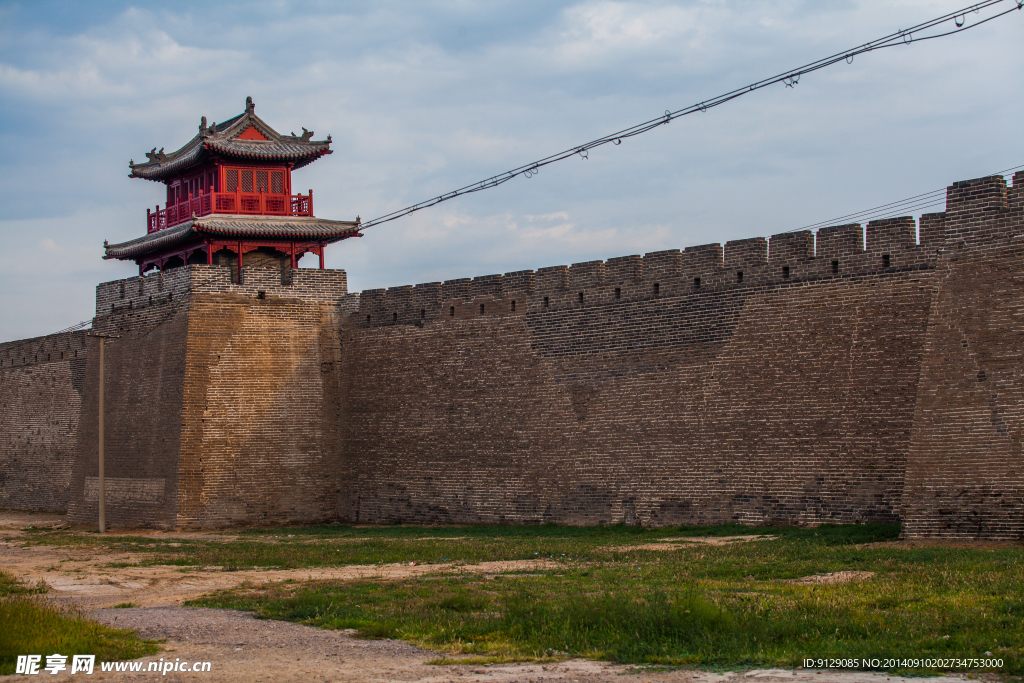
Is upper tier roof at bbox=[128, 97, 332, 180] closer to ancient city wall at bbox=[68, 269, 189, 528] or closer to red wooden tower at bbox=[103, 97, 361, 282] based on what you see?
red wooden tower at bbox=[103, 97, 361, 282]

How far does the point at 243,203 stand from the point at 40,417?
7781 millimetres

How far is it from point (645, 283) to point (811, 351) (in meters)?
3.08

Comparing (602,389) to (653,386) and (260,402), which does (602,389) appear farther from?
(260,402)

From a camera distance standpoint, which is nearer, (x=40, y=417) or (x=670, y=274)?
(x=670, y=274)

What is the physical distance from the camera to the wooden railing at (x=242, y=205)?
22859 millimetres

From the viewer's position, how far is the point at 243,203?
2306 centimetres

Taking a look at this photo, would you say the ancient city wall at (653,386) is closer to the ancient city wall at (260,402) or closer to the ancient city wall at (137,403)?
the ancient city wall at (260,402)

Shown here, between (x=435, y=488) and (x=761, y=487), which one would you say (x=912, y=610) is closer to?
(x=761, y=487)

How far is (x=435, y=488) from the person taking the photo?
1861 centimetres

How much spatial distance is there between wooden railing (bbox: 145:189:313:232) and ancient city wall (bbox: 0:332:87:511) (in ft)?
12.4

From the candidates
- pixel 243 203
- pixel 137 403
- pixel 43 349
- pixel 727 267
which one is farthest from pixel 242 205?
pixel 727 267

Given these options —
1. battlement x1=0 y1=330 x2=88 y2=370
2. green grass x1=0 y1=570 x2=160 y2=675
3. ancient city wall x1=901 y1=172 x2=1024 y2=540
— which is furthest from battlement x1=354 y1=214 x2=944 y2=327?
green grass x1=0 y1=570 x2=160 y2=675

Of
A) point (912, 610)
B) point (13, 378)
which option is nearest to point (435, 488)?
point (912, 610)

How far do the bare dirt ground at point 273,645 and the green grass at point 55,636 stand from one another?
22 centimetres
